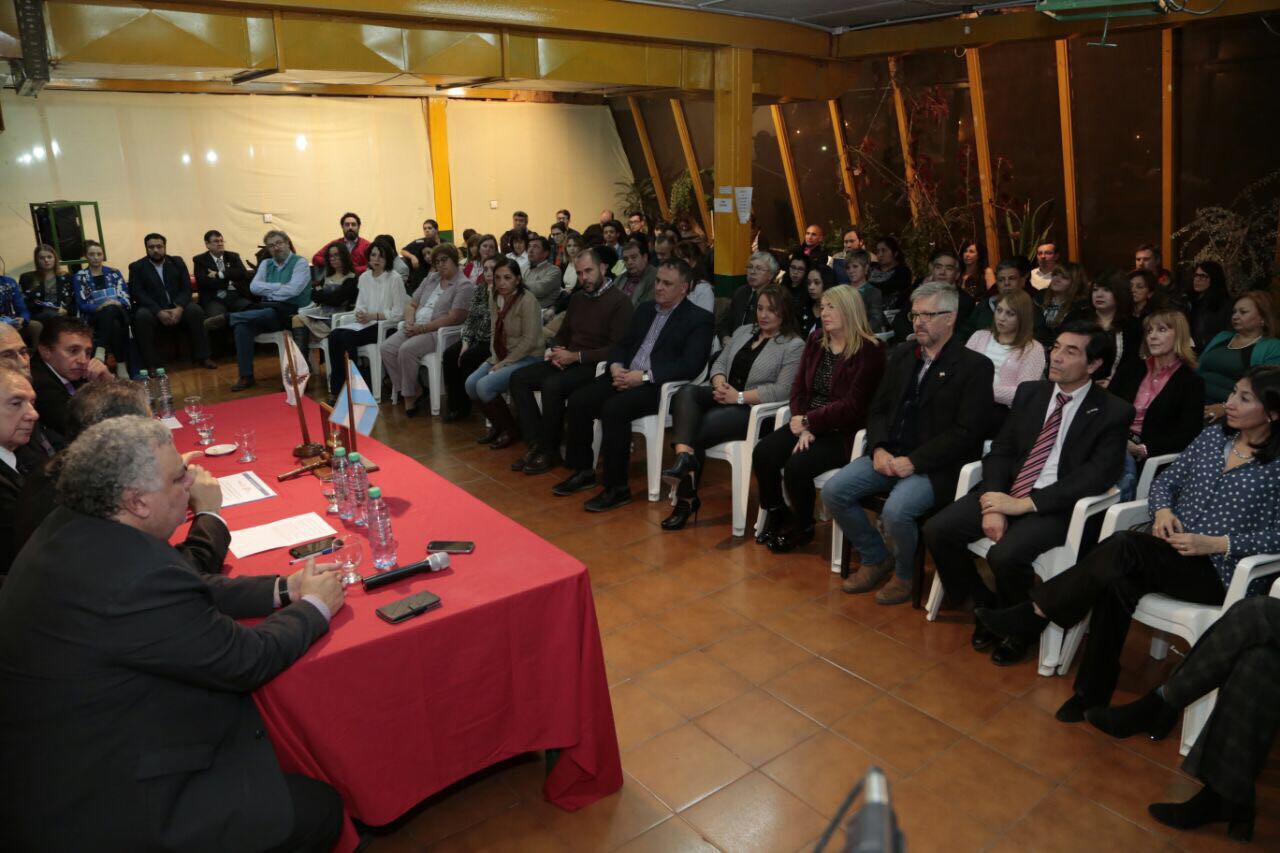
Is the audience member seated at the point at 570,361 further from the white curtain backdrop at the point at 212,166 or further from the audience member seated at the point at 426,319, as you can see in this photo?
the white curtain backdrop at the point at 212,166

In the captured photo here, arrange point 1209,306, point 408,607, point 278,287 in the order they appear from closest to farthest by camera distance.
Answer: point 408,607
point 1209,306
point 278,287

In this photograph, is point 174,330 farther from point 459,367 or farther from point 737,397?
point 737,397

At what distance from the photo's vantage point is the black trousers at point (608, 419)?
5152 millimetres

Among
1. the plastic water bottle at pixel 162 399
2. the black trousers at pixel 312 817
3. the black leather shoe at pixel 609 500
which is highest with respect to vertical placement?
the plastic water bottle at pixel 162 399

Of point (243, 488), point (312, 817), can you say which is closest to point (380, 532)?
point (312, 817)

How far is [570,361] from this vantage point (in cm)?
574

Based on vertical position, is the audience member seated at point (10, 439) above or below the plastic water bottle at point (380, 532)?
above

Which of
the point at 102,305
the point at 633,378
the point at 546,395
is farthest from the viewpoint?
the point at 102,305

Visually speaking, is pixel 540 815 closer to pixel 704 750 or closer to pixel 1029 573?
pixel 704 750

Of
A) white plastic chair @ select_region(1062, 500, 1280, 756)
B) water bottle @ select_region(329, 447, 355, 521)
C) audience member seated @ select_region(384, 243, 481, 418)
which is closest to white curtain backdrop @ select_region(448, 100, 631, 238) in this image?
audience member seated @ select_region(384, 243, 481, 418)

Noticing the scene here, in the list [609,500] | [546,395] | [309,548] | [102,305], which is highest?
[102,305]

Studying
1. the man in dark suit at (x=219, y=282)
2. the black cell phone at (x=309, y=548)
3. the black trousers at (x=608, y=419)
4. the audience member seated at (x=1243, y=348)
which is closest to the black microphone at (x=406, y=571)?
the black cell phone at (x=309, y=548)

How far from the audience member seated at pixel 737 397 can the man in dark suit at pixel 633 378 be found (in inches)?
12.6

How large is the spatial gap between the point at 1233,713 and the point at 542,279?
234 inches
